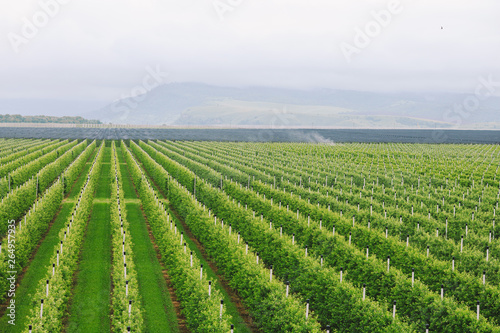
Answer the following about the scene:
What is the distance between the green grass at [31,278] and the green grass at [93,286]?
4.90ft

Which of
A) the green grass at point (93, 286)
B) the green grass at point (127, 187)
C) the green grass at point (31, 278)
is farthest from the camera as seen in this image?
the green grass at point (127, 187)

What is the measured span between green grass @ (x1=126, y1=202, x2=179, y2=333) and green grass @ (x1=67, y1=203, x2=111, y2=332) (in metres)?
1.33

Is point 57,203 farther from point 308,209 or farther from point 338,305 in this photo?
point 338,305

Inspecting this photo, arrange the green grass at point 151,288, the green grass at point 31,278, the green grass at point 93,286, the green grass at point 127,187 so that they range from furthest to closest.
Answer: the green grass at point 127,187 → the green grass at point 151,288 → the green grass at point 93,286 → the green grass at point 31,278

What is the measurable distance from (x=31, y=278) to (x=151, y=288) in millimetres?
5139

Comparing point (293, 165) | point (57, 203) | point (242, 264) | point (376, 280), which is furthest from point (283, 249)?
point (293, 165)

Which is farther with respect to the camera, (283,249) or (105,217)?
(105,217)

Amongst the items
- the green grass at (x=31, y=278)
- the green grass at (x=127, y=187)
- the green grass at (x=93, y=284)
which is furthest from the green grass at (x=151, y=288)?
the green grass at (x=127, y=187)

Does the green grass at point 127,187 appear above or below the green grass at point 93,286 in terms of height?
above

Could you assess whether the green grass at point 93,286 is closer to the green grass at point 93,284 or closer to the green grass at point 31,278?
the green grass at point 93,284

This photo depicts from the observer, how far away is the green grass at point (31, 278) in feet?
49.3

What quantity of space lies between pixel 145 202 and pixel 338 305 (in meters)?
20.7

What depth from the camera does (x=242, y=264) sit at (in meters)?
17.4

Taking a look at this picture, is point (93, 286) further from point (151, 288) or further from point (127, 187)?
point (127, 187)
